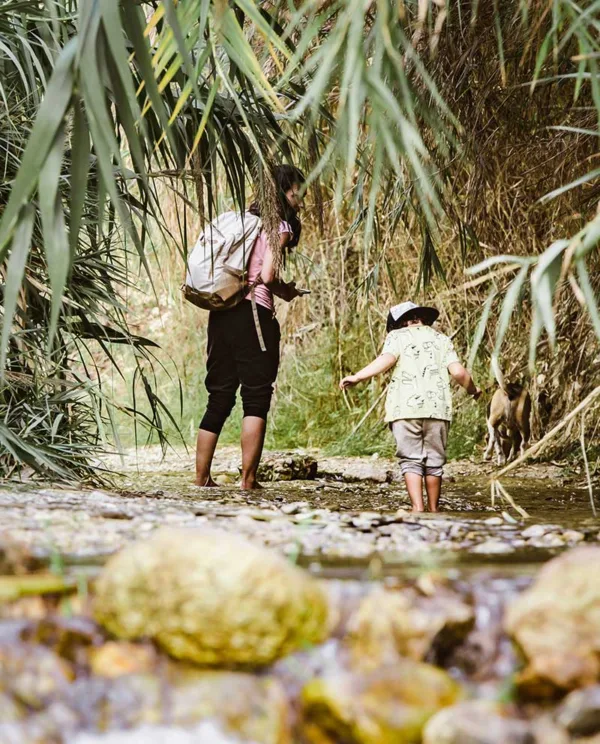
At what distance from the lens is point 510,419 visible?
5297 millimetres

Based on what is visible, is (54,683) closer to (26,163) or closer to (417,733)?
(417,733)

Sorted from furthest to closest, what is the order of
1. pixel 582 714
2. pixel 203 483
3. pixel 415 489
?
pixel 203 483, pixel 415 489, pixel 582 714

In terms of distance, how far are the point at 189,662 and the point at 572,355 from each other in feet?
10.2

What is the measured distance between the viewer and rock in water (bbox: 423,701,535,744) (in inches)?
48.8

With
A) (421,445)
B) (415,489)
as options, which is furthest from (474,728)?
(421,445)

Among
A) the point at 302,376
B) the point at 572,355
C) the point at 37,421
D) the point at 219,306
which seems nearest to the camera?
the point at 37,421

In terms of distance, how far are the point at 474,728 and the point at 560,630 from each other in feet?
0.60

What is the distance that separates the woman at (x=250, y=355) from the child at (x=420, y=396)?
592mm

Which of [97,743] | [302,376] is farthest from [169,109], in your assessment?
[302,376]

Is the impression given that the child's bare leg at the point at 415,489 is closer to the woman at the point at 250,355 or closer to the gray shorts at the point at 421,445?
the gray shorts at the point at 421,445

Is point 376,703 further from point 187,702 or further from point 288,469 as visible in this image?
point 288,469

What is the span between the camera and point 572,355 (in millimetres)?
4148

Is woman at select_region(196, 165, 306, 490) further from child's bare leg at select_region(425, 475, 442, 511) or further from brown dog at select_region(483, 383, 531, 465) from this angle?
brown dog at select_region(483, 383, 531, 465)

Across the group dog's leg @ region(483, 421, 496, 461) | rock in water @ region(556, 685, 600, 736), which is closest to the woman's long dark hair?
dog's leg @ region(483, 421, 496, 461)
